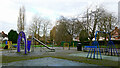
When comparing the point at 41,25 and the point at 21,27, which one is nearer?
the point at 21,27

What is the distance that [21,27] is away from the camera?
31.2 m

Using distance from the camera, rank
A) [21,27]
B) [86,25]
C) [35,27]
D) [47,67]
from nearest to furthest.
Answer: [47,67], [86,25], [21,27], [35,27]

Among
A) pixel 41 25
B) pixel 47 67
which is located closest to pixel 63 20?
pixel 41 25

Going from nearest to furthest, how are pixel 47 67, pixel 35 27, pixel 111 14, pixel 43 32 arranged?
pixel 47 67 < pixel 111 14 < pixel 35 27 < pixel 43 32

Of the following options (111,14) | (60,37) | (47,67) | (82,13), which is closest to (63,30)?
(60,37)

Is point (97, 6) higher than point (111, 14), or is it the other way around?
point (97, 6)

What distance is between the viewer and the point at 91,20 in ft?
78.1

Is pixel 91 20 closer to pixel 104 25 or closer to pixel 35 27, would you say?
pixel 104 25

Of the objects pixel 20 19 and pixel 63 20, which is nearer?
pixel 20 19

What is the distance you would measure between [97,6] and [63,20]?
12482mm

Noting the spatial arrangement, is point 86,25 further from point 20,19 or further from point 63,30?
point 20,19

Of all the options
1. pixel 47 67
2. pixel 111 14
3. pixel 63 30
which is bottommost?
pixel 47 67

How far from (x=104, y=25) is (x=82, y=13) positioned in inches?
228

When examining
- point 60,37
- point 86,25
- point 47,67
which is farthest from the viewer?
point 60,37
